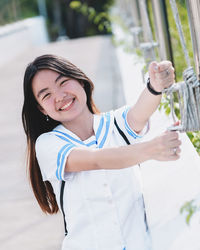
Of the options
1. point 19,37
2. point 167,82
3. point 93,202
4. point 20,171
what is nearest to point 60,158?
point 93,202

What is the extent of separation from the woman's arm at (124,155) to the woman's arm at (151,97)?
28 cm

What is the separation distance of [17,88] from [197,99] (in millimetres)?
7408

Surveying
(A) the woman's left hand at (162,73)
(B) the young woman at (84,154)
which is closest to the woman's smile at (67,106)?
(B) the young woman at (84,154)

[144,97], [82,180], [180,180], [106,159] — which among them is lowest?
[180,180]

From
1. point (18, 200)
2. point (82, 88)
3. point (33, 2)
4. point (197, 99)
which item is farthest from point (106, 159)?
point (33, 2)

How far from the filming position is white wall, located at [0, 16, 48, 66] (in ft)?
46.7

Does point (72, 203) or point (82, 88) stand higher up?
point (82, 88)

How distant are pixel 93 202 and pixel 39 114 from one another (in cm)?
48

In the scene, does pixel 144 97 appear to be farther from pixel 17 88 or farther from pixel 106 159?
pixel 17 88

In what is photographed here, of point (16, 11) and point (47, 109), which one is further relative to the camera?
point (16, 11)

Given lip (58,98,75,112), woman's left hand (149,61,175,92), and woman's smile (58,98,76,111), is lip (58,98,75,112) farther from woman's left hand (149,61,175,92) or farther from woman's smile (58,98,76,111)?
woman's left hand (149,61,175,92)

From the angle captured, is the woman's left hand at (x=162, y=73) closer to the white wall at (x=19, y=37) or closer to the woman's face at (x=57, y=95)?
the woman's face at (x=57, y=95)

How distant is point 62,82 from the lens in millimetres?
2146

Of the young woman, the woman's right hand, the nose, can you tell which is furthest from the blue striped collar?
the woman's right hand
